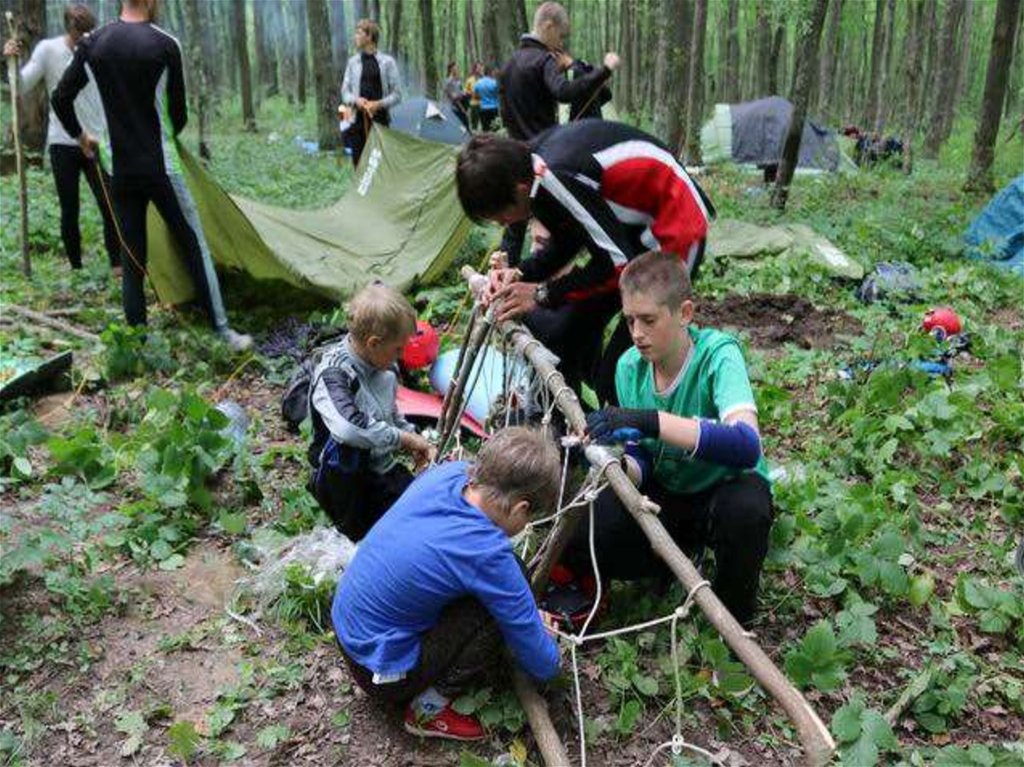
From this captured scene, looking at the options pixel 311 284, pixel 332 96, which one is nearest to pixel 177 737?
pixel 311 284

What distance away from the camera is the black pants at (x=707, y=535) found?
7.97 feet

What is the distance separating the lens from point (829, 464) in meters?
3.71

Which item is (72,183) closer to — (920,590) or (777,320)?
(777,320)

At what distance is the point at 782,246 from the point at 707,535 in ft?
16.6

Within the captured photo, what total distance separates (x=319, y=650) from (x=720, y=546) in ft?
3.97

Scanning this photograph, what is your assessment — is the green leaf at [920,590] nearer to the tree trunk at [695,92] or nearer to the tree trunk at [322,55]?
the tree trunk at [695,92]

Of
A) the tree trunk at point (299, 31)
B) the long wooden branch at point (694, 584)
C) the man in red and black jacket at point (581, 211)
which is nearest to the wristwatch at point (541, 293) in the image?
the man in red and black jacket at point (581, 211)

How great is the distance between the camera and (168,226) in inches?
194

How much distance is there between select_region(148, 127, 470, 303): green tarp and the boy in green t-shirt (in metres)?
2.86

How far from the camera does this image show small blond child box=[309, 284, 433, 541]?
2.84 metres

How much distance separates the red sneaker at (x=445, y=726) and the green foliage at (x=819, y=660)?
819mm

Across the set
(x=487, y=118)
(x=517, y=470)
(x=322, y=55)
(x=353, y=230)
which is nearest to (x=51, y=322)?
(x=353, y=230)

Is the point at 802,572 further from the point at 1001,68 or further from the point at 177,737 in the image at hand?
the point at 1001,68

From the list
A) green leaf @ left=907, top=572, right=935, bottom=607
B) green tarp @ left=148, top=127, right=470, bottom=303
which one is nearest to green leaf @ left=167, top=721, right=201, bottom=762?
green leaf @ left=907, top=572, right=935, bottom=607
